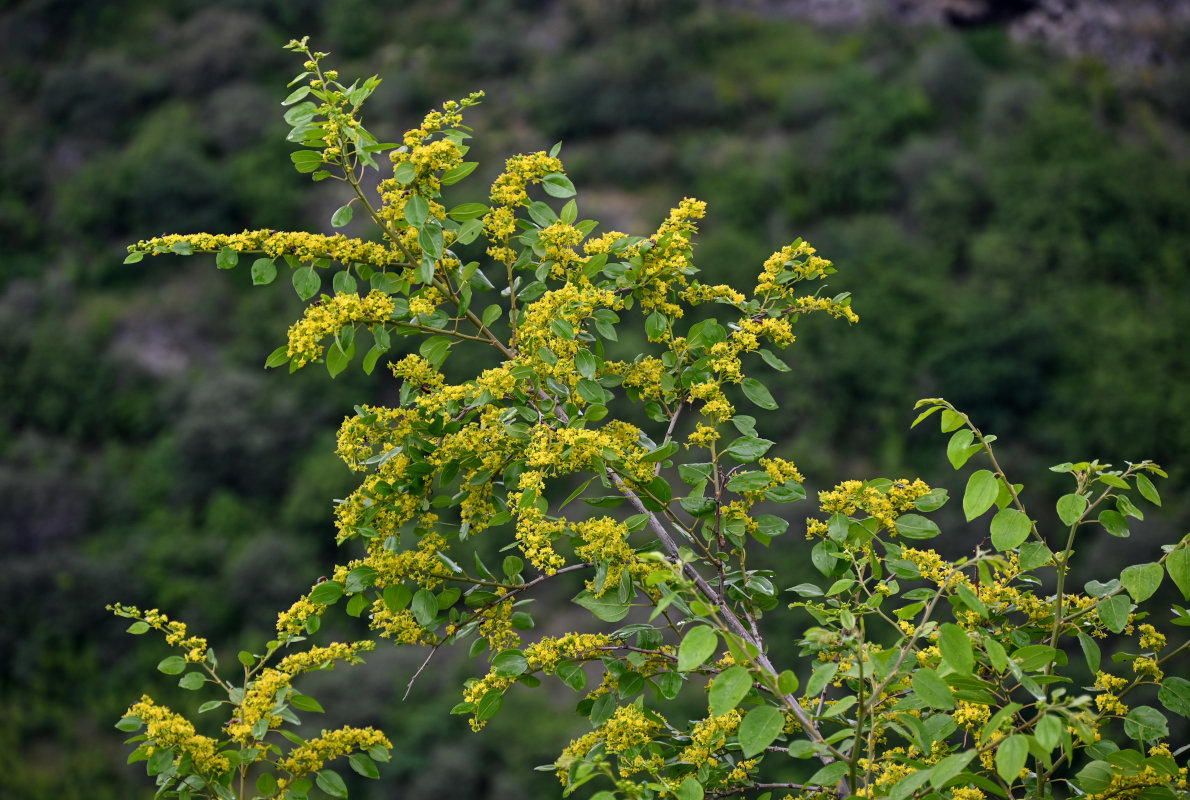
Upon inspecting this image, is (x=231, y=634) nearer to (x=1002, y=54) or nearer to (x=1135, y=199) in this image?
(x=1135, y=199)

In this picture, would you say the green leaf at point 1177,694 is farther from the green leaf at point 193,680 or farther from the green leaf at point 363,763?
the green leaf at point 193,680

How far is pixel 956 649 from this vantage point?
2525 mm

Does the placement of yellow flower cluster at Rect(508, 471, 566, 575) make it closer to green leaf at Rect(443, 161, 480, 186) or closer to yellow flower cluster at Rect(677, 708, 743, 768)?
yellow flower cluster at Rect(677, 708, 743, 768)

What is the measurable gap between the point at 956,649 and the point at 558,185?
1.98m

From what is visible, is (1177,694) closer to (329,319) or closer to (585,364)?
(585,364)

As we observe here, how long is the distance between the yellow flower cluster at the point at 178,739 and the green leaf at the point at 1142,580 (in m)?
2.82

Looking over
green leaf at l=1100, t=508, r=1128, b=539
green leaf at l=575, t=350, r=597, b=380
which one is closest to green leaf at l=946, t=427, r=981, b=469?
green leaf at l=1100, t=508, r=1128, b=539

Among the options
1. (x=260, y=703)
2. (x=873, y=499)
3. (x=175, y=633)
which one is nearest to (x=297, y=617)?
(x=260, y=703)

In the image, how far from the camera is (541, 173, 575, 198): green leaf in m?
3.51

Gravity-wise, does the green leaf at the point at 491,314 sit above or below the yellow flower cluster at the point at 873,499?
above

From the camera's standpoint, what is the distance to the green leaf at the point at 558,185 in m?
3.51

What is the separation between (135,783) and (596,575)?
35.4 m

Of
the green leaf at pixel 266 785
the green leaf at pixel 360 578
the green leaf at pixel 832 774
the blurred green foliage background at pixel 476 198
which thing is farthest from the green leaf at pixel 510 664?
the blurred green foliage background at pixel 476 198

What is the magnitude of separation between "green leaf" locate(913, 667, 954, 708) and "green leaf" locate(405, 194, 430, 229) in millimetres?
1964
